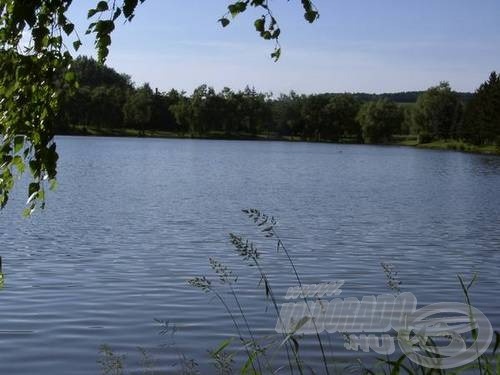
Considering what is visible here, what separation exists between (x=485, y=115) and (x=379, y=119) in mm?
55880

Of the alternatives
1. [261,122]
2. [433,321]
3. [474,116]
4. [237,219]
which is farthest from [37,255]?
[261,122]

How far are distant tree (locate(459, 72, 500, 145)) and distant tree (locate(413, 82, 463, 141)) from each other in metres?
12.9

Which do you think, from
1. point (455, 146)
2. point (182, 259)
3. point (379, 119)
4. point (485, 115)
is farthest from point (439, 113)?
point (182, 259)

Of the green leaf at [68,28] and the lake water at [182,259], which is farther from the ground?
the green leaf at [68,28]

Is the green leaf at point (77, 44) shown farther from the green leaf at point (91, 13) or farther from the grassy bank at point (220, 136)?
the grassy bank at point (220, 136)

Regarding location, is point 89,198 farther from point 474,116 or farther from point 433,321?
point 474,116

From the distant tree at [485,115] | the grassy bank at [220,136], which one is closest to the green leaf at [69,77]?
the distant tree at [485,115]

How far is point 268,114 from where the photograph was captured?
190500mm

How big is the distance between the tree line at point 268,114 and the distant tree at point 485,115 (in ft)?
51.2

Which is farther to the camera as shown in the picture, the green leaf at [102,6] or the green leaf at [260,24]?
the green leaf at [260,24]

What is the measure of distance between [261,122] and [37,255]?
577 ft

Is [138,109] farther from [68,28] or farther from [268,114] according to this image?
[68,28]

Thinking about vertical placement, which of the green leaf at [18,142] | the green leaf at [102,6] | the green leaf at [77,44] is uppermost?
the green leaf at [102,6]

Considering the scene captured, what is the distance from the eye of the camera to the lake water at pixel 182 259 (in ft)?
36.8
